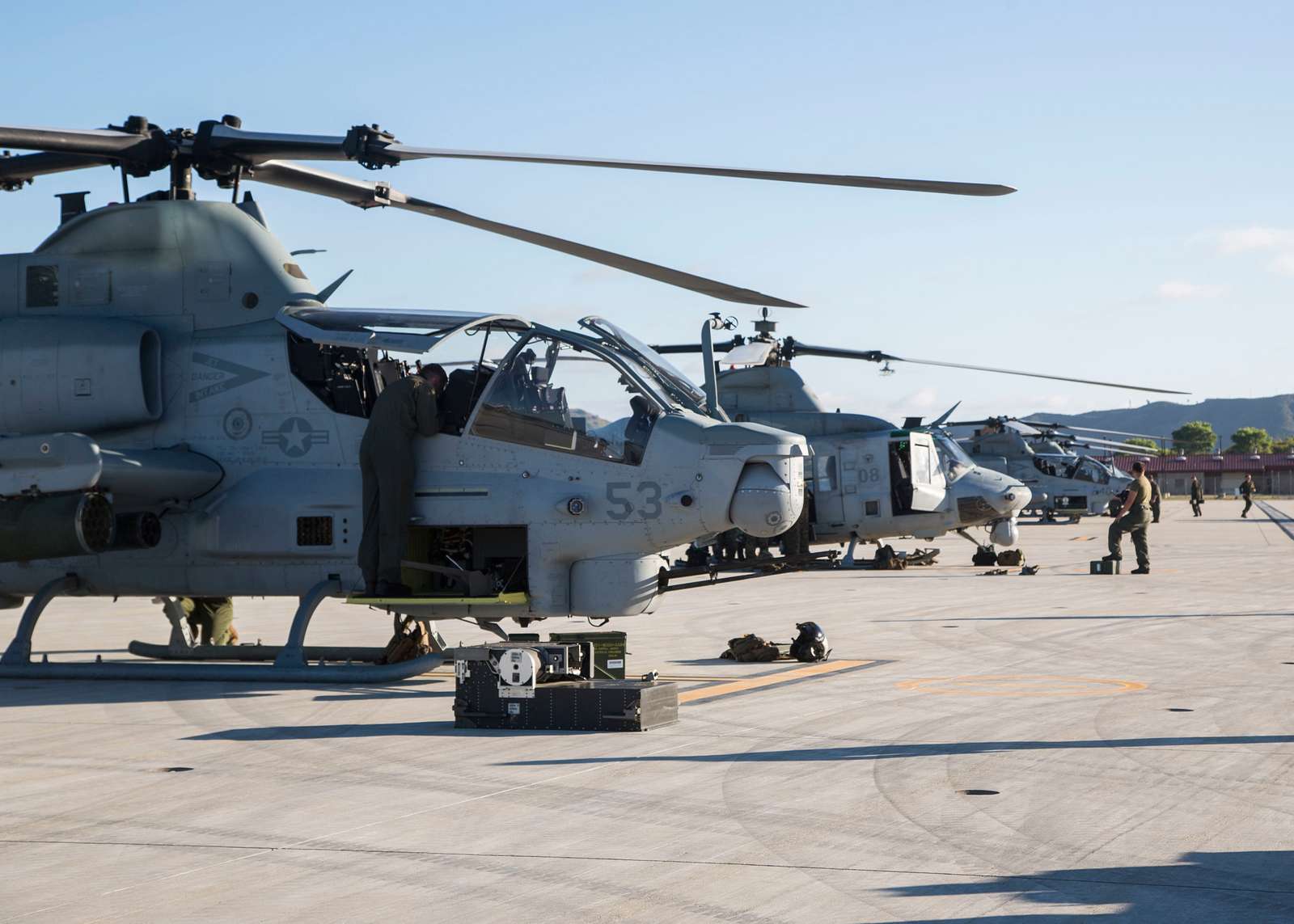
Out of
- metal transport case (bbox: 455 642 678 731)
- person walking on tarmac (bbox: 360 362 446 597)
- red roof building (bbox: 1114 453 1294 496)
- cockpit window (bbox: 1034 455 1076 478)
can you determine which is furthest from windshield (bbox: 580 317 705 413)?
red roof building (bbox: 1114 453 1294 496)

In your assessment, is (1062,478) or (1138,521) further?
(1062,478)

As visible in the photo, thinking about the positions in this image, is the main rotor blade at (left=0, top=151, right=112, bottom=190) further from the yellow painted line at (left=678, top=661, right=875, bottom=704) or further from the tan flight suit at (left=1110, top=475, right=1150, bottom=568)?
the tan flight suit at (left=1110, top=475, right=1150, bottom=568)

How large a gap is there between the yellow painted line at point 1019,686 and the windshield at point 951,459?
47.9 feet

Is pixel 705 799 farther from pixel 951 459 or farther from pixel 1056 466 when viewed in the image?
pixel 1056 466

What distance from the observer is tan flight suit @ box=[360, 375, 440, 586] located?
414 inches

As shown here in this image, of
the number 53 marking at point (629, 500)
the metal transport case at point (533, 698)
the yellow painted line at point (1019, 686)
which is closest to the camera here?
the metal transport case at point (533, 698)

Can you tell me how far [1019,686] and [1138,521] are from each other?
577 inches

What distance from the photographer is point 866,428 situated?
78.3 ft

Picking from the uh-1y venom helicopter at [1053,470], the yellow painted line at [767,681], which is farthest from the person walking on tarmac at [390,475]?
the uh-1y venom helicopter at [1053,470]

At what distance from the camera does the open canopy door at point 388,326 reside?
34.4ft

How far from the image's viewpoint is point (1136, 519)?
23.8 m

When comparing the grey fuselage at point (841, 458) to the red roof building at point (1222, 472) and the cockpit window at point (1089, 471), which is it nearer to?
the cockpit window at point (1089, 471)

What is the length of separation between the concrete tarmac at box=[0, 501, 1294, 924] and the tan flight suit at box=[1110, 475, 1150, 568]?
11393 millimetres

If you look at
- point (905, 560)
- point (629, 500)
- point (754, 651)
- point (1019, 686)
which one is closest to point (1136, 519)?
point (905, 560)
